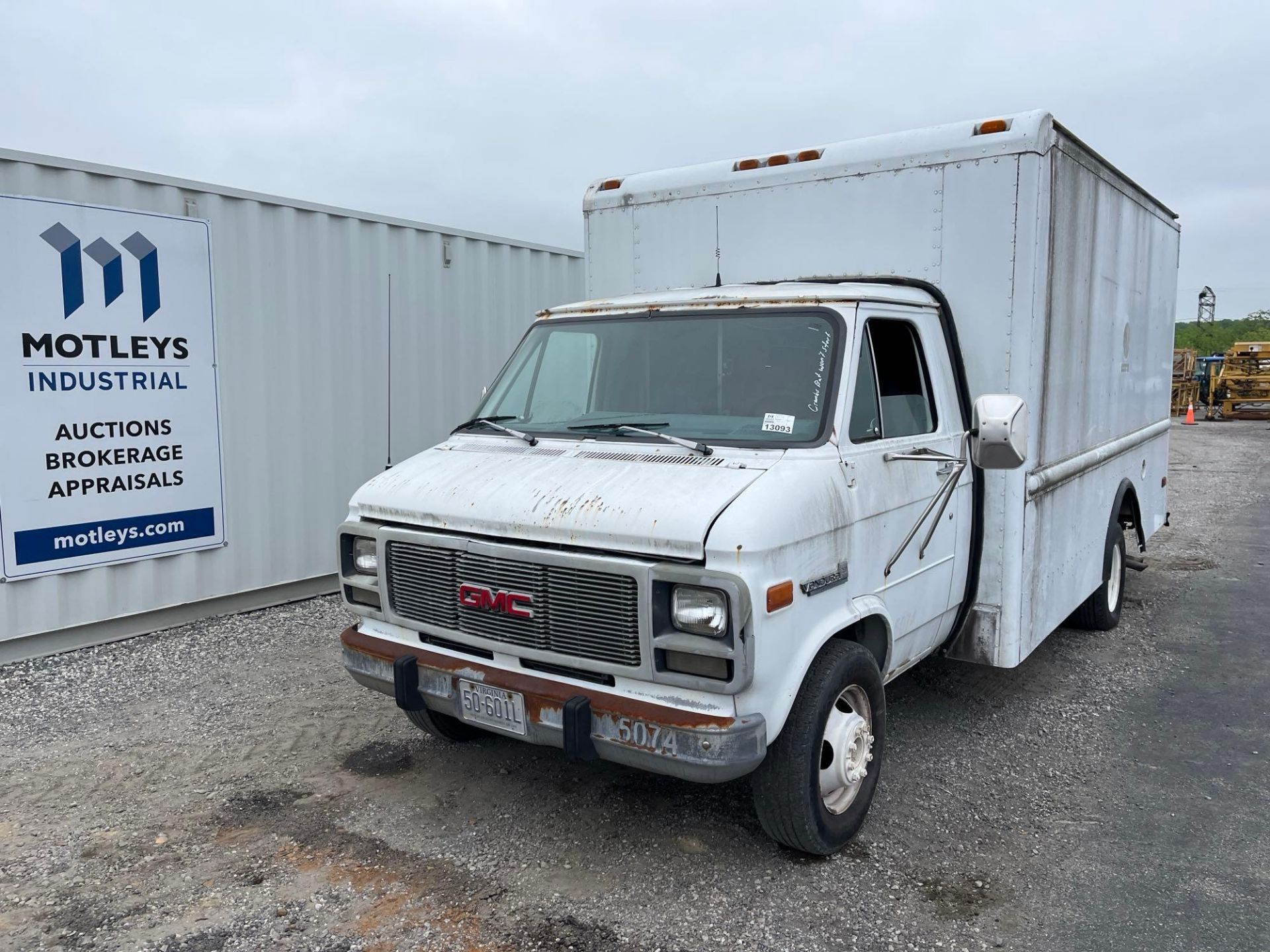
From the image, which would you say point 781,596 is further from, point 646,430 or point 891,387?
point 891,387

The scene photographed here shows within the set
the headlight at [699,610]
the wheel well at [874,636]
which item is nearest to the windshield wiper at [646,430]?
the headlight at [699,610]

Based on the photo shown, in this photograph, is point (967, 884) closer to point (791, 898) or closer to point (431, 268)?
point (791, 898)

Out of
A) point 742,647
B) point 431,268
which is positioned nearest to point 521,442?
point 742,647

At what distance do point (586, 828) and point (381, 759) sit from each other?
1.27 meters

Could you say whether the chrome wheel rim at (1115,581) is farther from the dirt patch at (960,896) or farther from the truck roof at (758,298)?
the dirt patch at (960,896)

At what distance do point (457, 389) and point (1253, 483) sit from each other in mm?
13339

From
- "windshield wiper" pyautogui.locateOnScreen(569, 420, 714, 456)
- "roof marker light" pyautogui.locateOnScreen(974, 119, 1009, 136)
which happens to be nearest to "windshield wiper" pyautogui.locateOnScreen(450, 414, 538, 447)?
"windshield wiper" pyautogui.locateOnScreen(569, 420, 714, 456)

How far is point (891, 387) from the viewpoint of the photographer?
4.13 meters

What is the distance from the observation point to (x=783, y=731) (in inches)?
137

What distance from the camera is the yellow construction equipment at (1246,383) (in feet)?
102

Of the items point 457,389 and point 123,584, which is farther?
point 457,389

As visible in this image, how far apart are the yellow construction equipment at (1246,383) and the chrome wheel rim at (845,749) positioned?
106ft

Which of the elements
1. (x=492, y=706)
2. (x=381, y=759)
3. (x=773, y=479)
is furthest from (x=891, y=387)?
(x=381, y=759)

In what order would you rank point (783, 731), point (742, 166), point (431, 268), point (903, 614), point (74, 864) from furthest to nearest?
point (431, 268) → point (742, 166) → point (903, 614) → point (74, 864) → point (783, 731)
